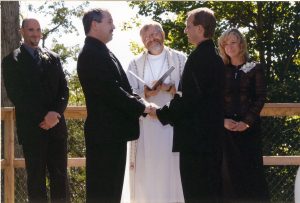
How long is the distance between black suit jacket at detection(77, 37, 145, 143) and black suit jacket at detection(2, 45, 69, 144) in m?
0.82

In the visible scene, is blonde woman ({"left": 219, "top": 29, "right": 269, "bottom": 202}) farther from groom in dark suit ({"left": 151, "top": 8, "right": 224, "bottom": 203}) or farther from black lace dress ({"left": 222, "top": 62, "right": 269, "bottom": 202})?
groom in dark suit ({"left": 151, "top": 8, "right": 224, "bottom": 203})

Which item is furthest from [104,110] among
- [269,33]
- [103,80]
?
[269,33]

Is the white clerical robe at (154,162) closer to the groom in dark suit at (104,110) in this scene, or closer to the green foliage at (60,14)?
the groom in dark suit at (104,110)

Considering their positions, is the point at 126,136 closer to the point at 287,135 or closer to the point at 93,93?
the point at 93,93

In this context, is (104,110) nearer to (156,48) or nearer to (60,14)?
(156,48)

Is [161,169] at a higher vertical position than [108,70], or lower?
lower

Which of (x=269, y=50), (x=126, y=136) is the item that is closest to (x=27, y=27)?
(x=126, y=136)

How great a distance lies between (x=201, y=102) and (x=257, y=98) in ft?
3.55

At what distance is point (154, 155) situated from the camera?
17.7 feet

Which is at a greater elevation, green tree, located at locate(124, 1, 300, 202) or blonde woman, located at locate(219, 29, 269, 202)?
green tree, located at locate(124, 1, 300, 202)

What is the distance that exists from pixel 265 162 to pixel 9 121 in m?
2.32

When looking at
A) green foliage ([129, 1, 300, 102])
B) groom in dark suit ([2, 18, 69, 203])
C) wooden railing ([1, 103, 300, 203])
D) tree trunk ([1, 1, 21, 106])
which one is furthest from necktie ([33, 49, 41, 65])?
green foliage ([129, 1, 300, 102])

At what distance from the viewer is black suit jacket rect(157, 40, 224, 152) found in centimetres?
416

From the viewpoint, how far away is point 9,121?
19.1 ft
